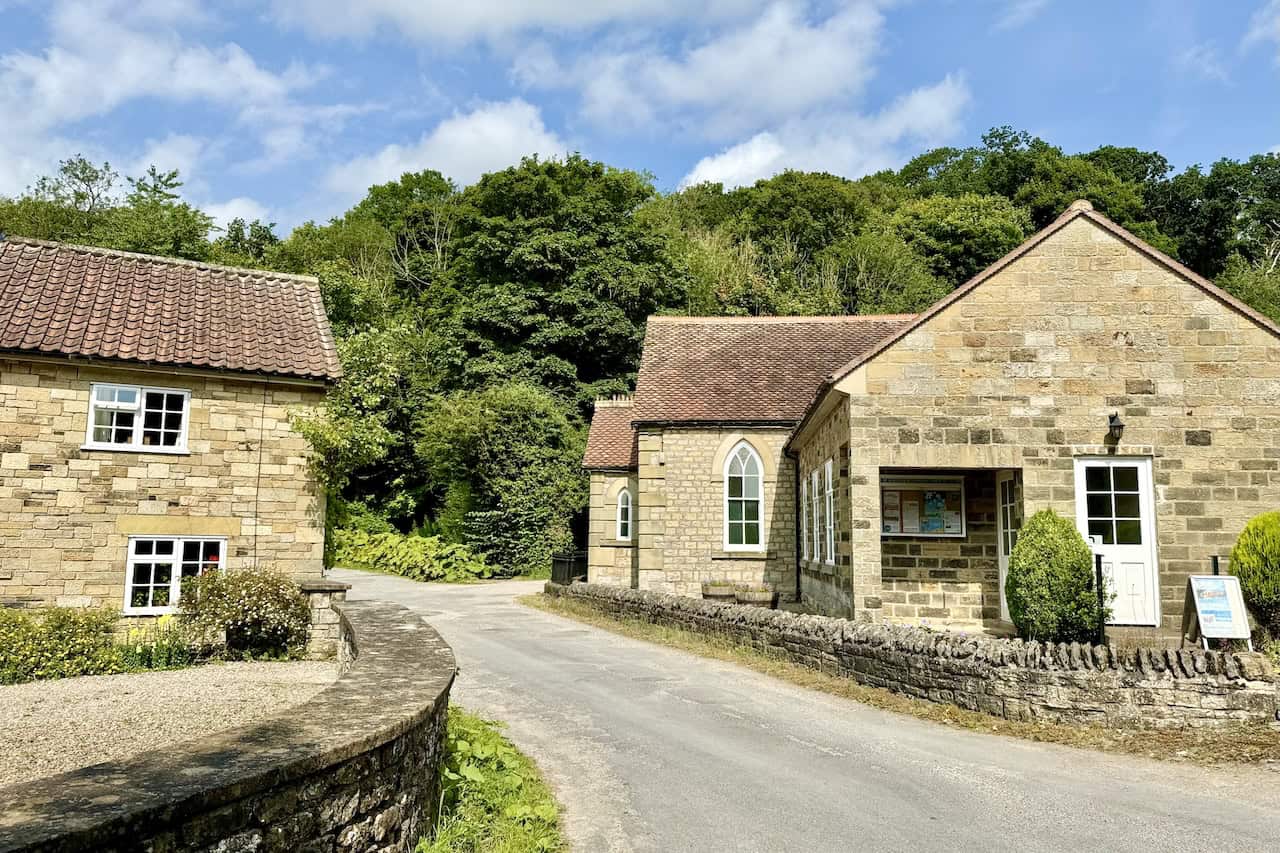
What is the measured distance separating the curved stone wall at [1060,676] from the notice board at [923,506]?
3655mm

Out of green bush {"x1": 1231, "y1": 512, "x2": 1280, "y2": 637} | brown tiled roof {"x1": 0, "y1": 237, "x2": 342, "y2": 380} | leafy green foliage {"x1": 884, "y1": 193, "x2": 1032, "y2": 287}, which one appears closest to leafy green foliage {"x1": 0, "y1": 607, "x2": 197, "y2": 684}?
brown tiled roof {"x1": 0, "y1": 237, "x2": 342, "y2": 380}

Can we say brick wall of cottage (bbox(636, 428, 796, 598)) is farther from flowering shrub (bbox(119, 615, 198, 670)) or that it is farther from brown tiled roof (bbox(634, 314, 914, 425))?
flowering shrub (bbox(119, 615, 198, 670))

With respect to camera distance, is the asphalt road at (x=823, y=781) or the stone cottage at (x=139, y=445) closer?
the asphalt road at (x=823, y=781)

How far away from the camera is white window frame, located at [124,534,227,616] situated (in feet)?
47.2

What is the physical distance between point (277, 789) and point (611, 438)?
23.6 meters

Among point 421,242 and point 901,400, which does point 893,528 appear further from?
point 421,242

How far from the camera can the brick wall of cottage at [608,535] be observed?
24938mm

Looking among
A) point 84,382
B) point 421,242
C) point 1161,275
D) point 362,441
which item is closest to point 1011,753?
point 1161,275

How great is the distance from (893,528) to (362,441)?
10.3 m

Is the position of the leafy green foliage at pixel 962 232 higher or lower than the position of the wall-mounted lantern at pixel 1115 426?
higher

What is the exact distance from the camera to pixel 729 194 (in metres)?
55.4

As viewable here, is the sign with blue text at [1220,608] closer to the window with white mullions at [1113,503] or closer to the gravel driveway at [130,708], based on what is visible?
the window with white mullions at [1113,503]

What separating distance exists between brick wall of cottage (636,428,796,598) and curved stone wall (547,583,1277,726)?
948 cm

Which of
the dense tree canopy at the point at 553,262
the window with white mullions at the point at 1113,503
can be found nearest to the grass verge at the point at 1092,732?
the window with white mullions at the point at 1113,503
